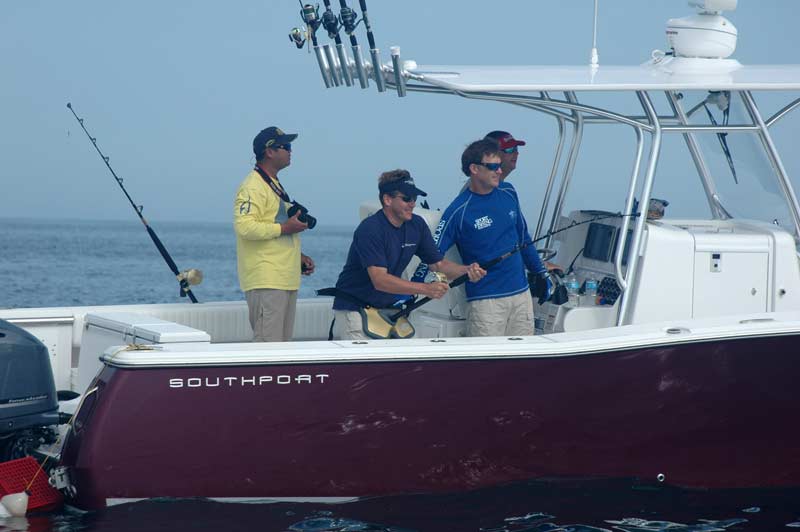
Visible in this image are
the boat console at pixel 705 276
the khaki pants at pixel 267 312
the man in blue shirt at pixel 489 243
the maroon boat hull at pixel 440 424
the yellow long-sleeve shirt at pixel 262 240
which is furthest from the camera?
the khaki pants at pixel 267 312

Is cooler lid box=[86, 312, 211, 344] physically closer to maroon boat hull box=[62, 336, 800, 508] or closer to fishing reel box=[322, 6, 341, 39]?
maroon boat hull box=[62, 336, 800, 508]

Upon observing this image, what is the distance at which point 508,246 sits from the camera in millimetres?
7102

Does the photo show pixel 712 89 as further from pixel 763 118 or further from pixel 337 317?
pixel 337 317

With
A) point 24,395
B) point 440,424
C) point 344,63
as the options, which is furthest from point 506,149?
point 24,395

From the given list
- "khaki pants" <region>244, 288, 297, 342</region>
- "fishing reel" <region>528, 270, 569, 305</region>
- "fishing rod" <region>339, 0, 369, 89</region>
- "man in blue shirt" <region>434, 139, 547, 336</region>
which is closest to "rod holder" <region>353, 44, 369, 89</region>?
"fishing rod" <region>339, 0, 369, 89</region>

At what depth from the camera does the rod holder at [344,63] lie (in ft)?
23.1

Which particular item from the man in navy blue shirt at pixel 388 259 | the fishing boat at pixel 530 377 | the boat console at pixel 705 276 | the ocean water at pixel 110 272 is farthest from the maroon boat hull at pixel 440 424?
the ocean water at pixel 110 272

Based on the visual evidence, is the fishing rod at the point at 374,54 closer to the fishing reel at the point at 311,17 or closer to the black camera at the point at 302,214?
the fishing reel at the point at 311,17

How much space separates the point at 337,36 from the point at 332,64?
18cm

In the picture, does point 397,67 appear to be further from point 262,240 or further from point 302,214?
point 262,240

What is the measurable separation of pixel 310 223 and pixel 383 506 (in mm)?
1626

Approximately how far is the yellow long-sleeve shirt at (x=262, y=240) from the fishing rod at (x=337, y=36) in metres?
0.74

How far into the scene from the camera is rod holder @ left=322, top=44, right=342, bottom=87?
7055mm

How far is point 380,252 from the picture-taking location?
6824 millimetres
